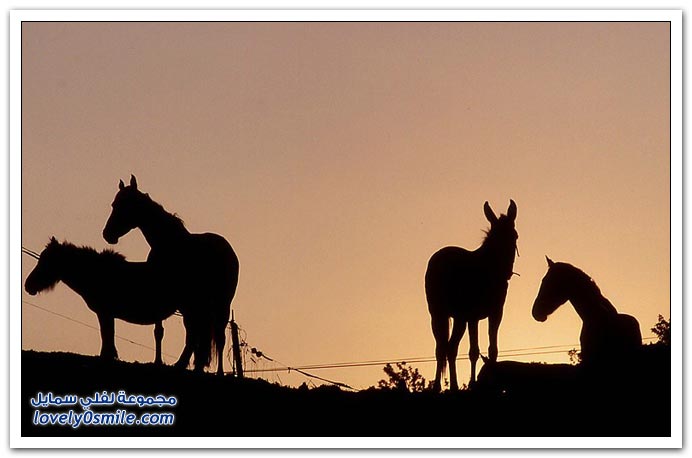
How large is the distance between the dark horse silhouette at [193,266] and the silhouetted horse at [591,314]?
188 inches

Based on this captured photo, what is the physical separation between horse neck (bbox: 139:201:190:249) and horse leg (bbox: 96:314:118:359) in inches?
61.3

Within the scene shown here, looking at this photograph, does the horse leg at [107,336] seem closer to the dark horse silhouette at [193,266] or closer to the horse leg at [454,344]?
the dark horse silhouette at [193,266]

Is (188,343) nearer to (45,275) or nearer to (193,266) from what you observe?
(193,266)

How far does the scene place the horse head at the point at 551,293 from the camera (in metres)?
25.3

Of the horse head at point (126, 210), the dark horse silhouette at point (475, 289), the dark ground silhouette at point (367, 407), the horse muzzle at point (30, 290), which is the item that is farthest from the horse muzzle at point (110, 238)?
the dark horse silhouette at point (475, 289)

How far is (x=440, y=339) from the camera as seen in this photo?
1012 inches

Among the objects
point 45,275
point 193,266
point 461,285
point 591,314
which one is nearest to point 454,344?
point 461,285

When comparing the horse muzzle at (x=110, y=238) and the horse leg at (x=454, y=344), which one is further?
the horse muzzle at (x=110, y=238)

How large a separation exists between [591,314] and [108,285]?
24.9 ft
